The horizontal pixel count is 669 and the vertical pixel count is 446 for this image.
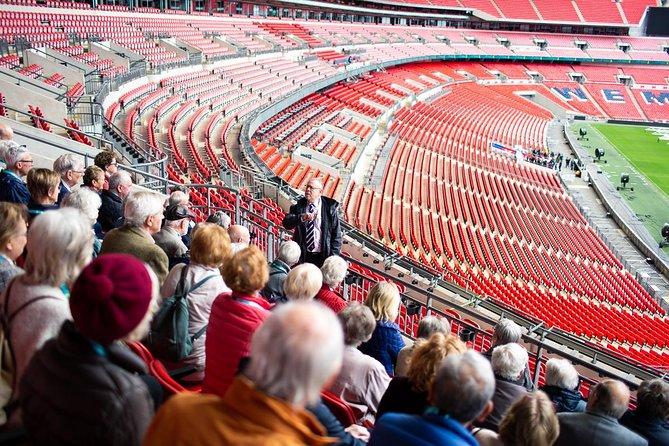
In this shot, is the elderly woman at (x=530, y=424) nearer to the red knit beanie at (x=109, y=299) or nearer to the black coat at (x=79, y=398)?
the black coat at (x=79, y=398)

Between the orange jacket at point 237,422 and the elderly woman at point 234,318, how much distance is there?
1.22 m

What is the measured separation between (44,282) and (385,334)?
2348 millimetres

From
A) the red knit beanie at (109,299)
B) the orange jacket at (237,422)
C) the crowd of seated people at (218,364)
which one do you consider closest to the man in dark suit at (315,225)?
the crowd of seated people at (218,364)

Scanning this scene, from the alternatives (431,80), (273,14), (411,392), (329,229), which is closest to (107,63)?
(329,229)

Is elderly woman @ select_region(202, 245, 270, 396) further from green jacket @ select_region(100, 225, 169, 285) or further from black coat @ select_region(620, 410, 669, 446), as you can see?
black coat @ select_region(620, 410, 669, 446)

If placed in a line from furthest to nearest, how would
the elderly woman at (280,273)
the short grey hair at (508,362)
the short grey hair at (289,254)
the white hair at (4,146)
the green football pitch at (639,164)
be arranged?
the green football pitch at (639,164) → the white hair at (4,146) → the short grey hair at (289,254) → the elderly woman at (280,273) → the short grey hair at (508,362)

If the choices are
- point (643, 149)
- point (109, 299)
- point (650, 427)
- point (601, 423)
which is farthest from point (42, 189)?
point (643, 149)

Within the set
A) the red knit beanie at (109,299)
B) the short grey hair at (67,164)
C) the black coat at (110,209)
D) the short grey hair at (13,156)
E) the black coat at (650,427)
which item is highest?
the red knit beanie at (109,299)

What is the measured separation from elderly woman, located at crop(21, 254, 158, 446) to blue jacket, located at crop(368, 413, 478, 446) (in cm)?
87

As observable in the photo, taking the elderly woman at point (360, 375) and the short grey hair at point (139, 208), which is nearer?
the elderly woman at point (360, 375)

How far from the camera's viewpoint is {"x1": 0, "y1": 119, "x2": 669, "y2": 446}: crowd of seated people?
1.81 metres

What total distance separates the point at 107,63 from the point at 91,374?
1882 cm

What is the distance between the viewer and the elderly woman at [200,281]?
366cm

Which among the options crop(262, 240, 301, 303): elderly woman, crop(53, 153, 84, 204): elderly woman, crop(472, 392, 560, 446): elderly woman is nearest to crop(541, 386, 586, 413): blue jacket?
crop(472, 392, 560, 446): elderly woman
